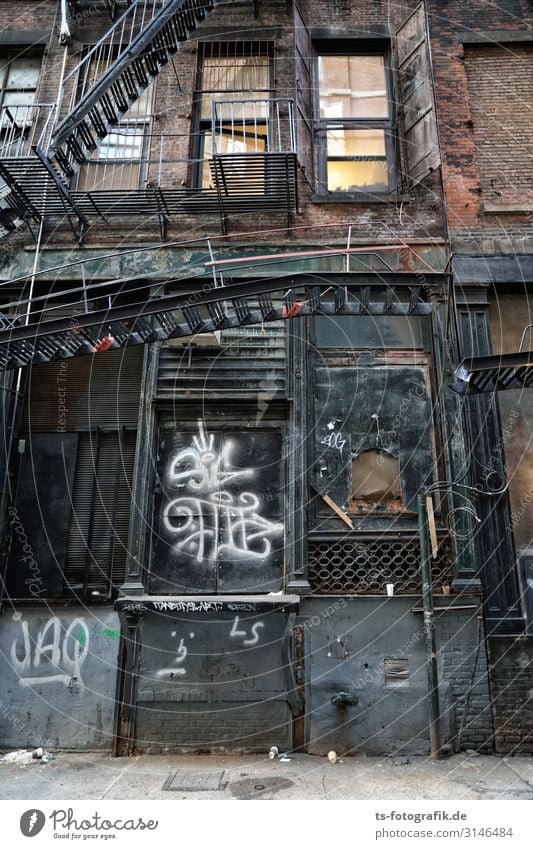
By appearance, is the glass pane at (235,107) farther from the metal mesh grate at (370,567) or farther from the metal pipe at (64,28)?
the metal mesh grate at (370,567)

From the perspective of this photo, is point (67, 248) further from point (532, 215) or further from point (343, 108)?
point (532, 215)

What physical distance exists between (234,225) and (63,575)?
6480mm

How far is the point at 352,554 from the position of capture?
949 cm

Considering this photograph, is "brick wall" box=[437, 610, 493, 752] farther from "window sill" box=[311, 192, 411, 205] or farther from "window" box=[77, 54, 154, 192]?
"window" box=[77, 54, 154, 192]

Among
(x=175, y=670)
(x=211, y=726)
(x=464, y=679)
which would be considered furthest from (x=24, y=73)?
(x=464, y=679)

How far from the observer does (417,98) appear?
1168 cm

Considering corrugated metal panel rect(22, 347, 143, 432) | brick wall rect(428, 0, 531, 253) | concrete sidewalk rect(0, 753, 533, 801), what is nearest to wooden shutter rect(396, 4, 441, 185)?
brick wall rect(428, 0, 531, 253)

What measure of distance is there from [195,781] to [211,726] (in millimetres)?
1503

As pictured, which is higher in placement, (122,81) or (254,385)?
(122,81)

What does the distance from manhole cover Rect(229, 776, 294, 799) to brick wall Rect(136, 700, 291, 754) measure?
1.37m

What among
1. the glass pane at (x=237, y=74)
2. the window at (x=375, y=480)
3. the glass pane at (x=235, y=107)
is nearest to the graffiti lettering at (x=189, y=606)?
the window at (x=375, y=480)

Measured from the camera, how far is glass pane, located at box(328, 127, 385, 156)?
470 inches

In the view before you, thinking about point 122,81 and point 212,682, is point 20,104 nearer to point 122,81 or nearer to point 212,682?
point 122,81
